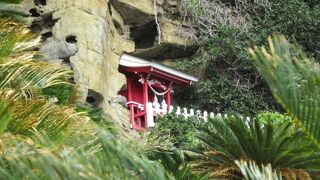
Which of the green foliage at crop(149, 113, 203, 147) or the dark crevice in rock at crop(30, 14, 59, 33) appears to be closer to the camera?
the dark crevice in rock at crop(30, 14, 59, 33)

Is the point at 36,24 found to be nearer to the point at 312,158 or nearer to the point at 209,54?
the point at 209,54

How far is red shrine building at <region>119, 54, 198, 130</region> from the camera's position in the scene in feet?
50.1

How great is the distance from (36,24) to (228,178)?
977 cm

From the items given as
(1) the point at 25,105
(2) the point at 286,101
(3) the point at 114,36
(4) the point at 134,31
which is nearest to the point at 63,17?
(3) the point at 114,36

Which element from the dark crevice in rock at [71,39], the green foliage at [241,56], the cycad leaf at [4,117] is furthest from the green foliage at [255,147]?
the green foliage at [241,56]

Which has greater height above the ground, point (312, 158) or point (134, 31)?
point (134, 31)

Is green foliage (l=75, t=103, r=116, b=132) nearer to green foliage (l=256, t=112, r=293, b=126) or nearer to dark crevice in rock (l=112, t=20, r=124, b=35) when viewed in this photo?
green foliage (l=256, t=112, r=293, b=126)

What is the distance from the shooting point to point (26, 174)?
2154 mm

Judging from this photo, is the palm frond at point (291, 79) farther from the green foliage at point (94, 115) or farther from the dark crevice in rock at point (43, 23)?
the dark crevice in rock at point (43, 23)

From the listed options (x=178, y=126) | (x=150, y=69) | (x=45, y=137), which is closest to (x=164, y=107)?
(x=150, y=69)

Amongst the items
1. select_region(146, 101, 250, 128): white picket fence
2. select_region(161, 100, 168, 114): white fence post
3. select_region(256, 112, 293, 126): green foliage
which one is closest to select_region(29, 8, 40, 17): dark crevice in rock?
select_region(146, 101, 250, 128): white picket fence

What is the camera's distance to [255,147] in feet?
12.0

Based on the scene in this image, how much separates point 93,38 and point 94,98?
117 centimetres

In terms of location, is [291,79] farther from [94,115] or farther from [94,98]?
[94,98]
